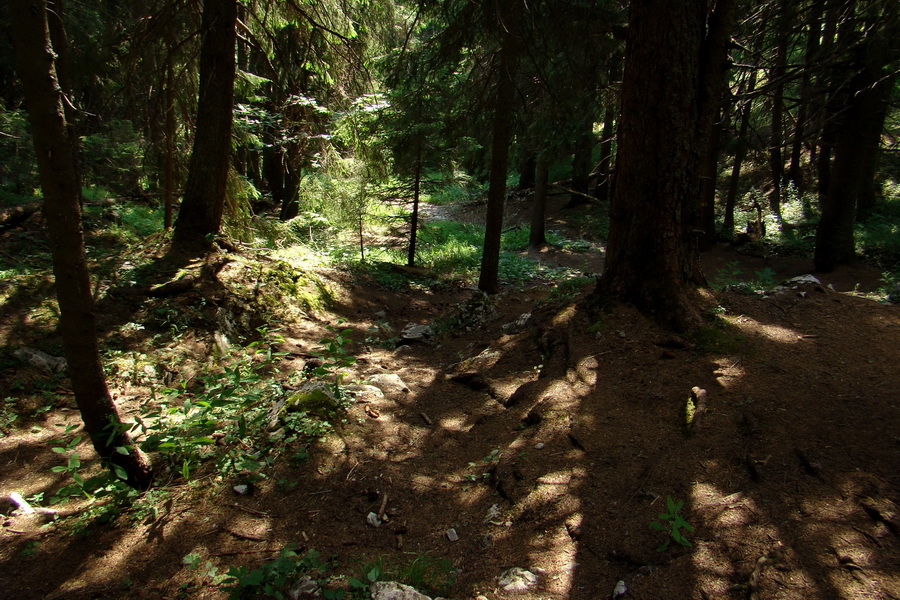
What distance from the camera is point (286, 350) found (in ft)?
22.7

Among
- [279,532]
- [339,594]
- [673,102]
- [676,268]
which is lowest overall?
[279,532]

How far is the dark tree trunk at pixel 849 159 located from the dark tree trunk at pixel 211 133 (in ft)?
38.0

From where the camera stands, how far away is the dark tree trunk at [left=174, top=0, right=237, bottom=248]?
23.2 ft

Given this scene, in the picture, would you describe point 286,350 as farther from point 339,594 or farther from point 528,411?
point 339,594

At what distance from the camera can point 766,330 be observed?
15.6 feet

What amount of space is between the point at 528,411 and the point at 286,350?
397cm

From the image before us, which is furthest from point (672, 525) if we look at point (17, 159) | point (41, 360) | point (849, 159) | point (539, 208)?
point (539, 208)

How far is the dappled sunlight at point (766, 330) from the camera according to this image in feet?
15.1

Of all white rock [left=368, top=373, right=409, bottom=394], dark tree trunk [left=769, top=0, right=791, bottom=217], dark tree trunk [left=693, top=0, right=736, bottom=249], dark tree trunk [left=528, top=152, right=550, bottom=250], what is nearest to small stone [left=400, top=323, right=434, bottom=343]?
white rock [left=368, top=373, right=409, bottom=394]

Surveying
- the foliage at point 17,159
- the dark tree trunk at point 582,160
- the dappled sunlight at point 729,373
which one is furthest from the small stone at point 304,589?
the foliage at point 17,159

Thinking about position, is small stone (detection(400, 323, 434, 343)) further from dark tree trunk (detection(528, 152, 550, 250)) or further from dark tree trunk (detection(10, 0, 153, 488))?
dark tree trunk (detection(528, 152, 550, 250))

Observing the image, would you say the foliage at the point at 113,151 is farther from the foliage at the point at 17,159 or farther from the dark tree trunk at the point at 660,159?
the dark tree trunk at the point at 660,159

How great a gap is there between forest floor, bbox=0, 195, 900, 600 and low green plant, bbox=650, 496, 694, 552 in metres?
0.04

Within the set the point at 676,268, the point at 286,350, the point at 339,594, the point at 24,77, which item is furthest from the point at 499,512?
the point at 286,350
